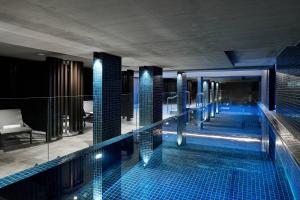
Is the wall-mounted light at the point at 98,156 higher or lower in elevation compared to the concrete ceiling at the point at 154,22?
lower

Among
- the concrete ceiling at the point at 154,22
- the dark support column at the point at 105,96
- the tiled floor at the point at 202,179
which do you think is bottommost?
the tiled floor at the point at 202,179

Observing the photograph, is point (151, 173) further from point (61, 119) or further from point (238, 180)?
point (61, 119)

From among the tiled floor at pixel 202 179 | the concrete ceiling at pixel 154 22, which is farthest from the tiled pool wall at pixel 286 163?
the concrete ceiling at pixel 154 22

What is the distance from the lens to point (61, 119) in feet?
15.5

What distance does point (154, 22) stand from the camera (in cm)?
213

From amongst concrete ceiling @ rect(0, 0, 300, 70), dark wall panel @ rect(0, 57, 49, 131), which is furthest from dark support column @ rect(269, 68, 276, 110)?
dark wall panel @ rect(0, 57, 49, 131)

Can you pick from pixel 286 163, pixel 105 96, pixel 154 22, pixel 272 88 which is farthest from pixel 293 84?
pixel 272 88

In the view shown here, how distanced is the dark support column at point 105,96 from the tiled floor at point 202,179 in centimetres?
120

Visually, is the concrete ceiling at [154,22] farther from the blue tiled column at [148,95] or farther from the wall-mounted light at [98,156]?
the blue tiled column at [148,95]

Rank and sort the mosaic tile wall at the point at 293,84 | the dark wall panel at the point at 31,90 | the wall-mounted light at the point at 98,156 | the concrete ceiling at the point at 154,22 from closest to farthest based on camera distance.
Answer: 1. the concrete ceiling at the point at 154,22
2. the wall-mounted light at the point at 98,156
3. the mosaic tile wall at the point at 293,84
4. the dark wall panel at the point at 31,90

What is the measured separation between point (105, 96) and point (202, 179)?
2.19 m

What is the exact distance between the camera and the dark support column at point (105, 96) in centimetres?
373

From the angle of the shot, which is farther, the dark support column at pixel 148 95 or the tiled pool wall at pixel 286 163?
the dark support column at pixel 148 95

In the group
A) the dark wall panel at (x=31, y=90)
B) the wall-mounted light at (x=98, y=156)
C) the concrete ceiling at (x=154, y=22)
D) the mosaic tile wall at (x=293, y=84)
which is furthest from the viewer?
the dark wall panel at (x=31, y=90)
